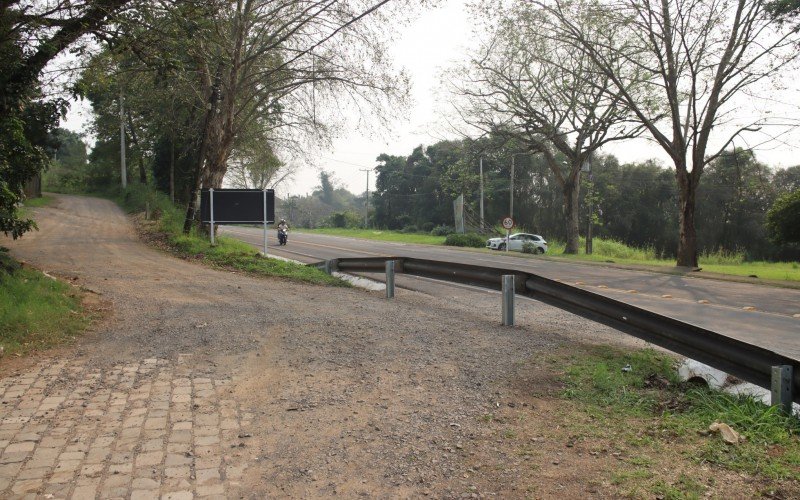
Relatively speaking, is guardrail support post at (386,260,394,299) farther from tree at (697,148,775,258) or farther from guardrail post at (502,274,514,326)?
tree at (697,148,775,258)

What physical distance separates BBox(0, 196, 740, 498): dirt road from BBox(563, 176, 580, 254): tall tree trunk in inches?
1090

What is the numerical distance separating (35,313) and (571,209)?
3215 cm

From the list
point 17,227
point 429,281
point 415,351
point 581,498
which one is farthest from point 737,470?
point 429,281

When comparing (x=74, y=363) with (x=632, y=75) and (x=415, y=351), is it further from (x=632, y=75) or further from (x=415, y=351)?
(x=632, y=75)

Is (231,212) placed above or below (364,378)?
above

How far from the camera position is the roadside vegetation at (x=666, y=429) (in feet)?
11.6

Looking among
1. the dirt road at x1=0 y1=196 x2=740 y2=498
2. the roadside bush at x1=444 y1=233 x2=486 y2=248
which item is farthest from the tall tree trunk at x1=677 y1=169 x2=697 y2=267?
the roadside bush at x1=444 y1=233 x2=486 y2=248

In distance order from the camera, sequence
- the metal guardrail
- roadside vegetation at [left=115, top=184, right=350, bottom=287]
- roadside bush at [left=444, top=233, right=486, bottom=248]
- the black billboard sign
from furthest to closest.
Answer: roadside bush at [left=444, top=233, right=486, bottom=248]
the black billboard sign
roadside vegetation at [left=115, top=184, right=350, bottom=287]
the metal guardrail

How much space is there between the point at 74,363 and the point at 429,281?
10071 millimetres

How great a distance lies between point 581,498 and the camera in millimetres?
3354

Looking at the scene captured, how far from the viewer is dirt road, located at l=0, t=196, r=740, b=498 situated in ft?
11.8

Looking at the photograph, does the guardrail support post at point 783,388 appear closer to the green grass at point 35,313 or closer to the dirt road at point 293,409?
the dirt road at point 293,409

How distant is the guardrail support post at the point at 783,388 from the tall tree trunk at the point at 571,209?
31.7 m

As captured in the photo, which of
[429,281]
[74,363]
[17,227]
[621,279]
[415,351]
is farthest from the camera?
[621,279]
